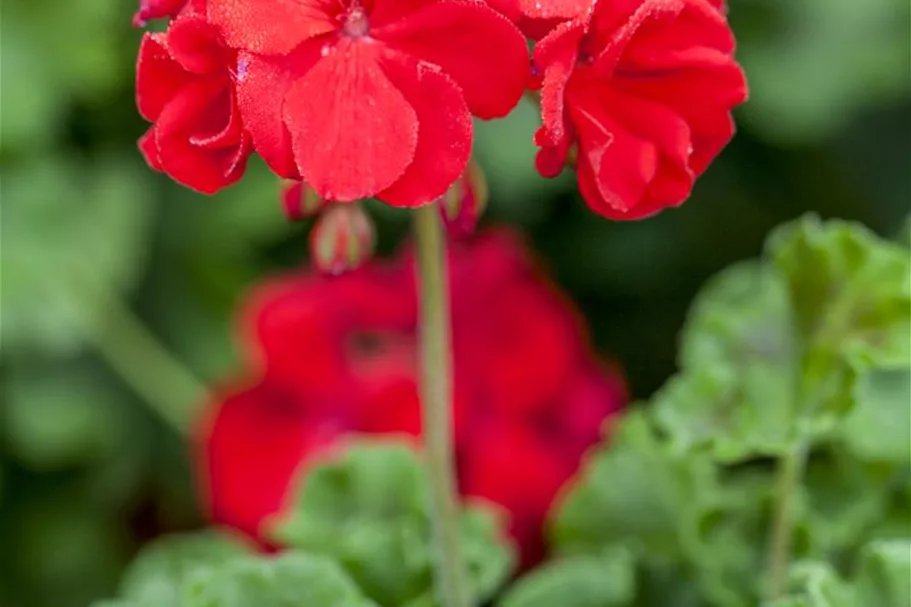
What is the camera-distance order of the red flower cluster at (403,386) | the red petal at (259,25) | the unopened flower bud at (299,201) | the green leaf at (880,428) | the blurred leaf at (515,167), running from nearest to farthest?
the red petal at (259,25) < the unopened flower bud at (299,201) < the green leaf at (880,428) < the red flower cluster at (403,386) < the blurred leaf at (515,167)

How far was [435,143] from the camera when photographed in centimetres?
62

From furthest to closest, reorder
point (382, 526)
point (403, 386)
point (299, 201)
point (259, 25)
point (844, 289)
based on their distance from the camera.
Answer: point (403, 386) → point (382, 526) → point (844, 289) → point (299, 201) → point (259, 25)

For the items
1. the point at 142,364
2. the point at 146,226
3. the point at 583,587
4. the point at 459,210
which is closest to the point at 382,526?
the point at 583,587

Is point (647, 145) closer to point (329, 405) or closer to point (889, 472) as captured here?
point (889, 472)

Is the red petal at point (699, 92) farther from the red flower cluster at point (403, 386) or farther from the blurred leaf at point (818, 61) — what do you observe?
the blurred leaf at point (818, 61)

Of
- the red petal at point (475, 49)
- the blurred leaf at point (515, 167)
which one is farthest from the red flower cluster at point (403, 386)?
the red petal at point (475, 49)

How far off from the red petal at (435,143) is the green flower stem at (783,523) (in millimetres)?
328

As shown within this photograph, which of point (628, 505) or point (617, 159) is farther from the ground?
point (617, 159)

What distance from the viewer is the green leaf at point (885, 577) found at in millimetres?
792

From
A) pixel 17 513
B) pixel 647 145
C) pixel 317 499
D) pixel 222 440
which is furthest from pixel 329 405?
pixel 647 145

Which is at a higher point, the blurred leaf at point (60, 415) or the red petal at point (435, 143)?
the red petal at point (435, 143)

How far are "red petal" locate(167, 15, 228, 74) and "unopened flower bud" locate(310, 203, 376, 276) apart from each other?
0.36 ft

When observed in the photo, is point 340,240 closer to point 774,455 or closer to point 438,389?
point 438,389

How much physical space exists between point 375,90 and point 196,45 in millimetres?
82
